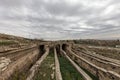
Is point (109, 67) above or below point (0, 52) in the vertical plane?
below

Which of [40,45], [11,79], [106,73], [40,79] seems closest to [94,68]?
[106,73]

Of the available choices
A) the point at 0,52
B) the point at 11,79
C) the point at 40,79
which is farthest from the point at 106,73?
the point at 0,52

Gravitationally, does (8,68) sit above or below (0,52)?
below

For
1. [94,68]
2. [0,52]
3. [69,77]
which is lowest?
[69,77]

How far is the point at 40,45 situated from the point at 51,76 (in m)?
14.8

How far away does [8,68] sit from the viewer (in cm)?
562

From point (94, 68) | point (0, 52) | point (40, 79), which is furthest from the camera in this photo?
point (94, 68)

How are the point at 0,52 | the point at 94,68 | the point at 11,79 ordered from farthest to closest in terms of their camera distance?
1. the point at 94,68
2. the point at 0,52
3. the point at 11,79

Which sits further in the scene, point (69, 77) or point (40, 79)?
point (69, 77)

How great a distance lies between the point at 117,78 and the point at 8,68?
463cm

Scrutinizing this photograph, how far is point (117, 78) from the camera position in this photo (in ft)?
16.2

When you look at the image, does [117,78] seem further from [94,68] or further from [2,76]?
[2,76]

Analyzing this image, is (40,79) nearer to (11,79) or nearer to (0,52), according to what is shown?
(11,79)

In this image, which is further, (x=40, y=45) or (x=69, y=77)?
(x=40, y=45)
